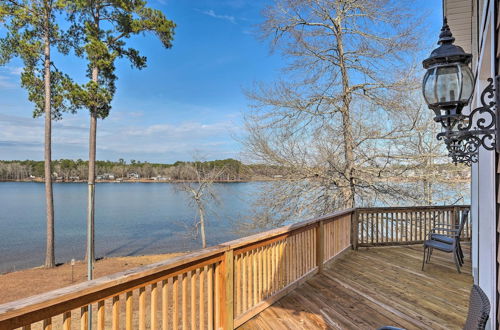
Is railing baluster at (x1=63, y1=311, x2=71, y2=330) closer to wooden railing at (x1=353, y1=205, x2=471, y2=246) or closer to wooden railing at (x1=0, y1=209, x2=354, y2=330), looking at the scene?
wooden railing at (x1=0, y1=209, x2=354, y2=330)

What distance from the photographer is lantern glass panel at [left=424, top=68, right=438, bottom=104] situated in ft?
5.07

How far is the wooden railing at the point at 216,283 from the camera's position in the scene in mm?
1393

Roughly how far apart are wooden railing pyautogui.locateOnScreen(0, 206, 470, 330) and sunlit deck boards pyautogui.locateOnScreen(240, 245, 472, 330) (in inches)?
7.7

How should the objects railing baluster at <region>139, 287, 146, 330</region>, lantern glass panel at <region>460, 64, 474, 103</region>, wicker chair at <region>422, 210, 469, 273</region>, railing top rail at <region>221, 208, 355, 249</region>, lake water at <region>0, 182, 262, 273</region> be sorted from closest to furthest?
1. lantern glass panel at <region>460, 64, 474, 103</region>
2. railing baluster at <region>139, 287, 146, 330</region>
3. railing top rail at <region>221, 208, 355, 249</region>
4. wicker chair at <region>422, 210, 469, 273</region>
5. lake water at <region>0, 182, 262, 273</region>

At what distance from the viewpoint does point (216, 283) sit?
2557 mm

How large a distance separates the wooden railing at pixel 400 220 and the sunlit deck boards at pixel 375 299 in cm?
106

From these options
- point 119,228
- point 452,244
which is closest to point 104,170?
point 119,228

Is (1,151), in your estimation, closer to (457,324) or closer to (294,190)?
(294,190)

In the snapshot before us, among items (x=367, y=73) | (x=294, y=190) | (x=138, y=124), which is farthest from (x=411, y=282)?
(x=138, y=124)

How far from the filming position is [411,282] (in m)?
4.16

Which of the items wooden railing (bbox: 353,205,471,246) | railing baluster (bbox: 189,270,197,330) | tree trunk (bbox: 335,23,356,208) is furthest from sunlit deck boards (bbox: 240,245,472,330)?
tree trunk (bbox: 335,23,356,208)

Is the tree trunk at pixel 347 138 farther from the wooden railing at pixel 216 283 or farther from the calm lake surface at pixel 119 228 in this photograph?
the calm lake surface at pixel 119 228

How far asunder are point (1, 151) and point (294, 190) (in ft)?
124

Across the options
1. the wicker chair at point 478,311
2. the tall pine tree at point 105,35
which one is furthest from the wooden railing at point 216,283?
the tall pine tree at point 105,35
